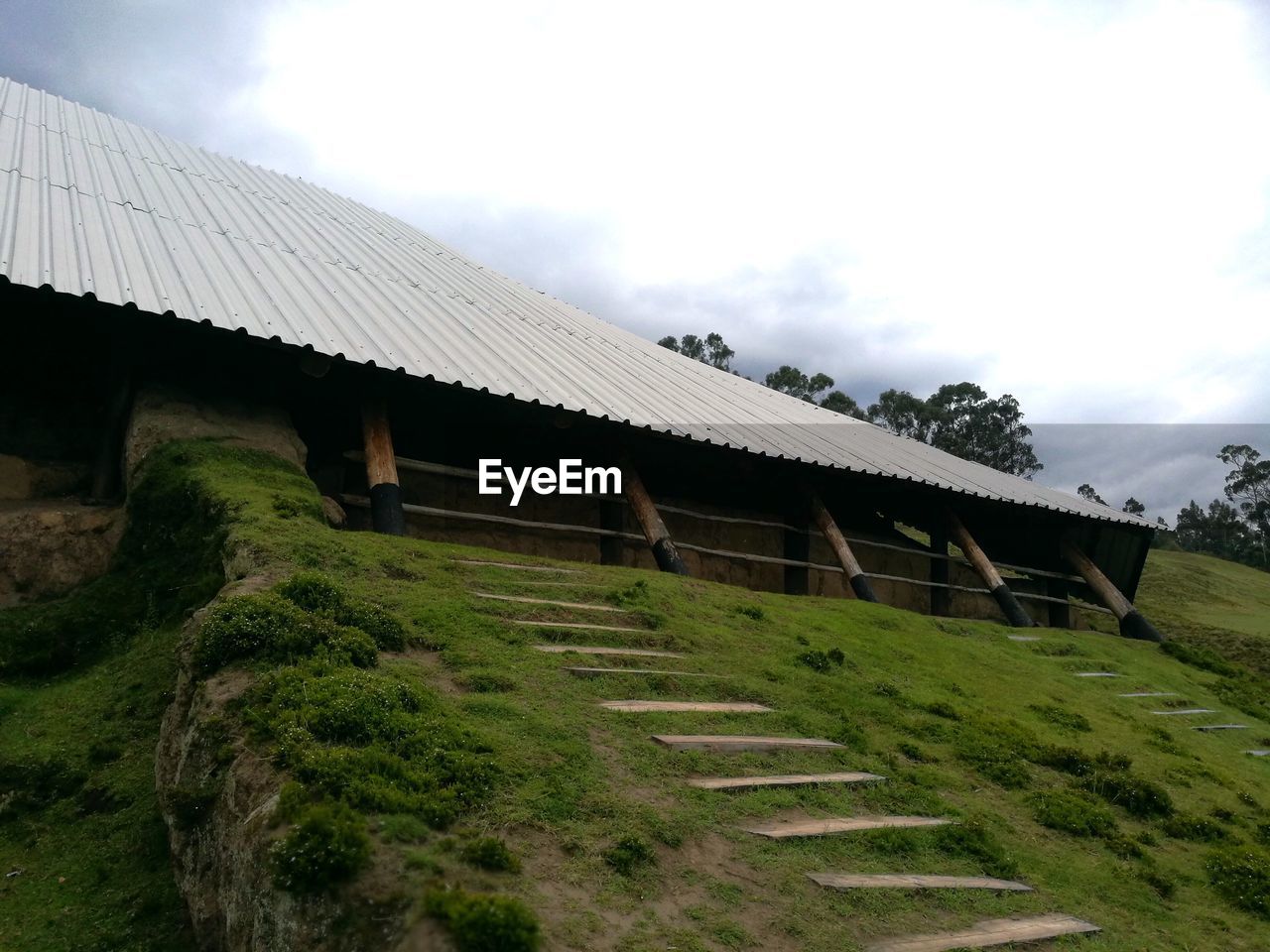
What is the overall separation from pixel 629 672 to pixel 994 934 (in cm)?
275

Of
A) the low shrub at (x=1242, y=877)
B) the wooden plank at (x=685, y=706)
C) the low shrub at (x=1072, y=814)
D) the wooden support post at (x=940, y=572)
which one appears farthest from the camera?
the wooden support post at (x=940, y=572)

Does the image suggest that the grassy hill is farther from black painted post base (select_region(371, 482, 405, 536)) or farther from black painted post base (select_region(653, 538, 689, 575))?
black painted post base (select_region(653, 538, 689, 575))

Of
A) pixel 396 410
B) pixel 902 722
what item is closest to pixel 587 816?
pixel 902 722

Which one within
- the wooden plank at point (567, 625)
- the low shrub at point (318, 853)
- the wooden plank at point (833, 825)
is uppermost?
the wooden plank at point (567, 625)

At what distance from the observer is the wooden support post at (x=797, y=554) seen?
42.5ft

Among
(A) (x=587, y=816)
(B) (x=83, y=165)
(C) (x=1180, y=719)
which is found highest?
(B) (x=83, y=165)

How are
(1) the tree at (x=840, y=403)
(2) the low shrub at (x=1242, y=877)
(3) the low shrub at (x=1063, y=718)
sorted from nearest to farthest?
(2) the low shrub at (x=1242, y=877)
(3) the low shrub at (x=1063, y=718)
(1) the tree at (x=840, y=403)

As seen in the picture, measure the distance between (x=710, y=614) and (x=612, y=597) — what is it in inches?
42.3

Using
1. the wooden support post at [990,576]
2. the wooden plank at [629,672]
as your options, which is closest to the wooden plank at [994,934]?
the wooden plank at [629,672]

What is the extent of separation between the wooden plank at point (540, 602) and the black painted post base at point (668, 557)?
2678mm

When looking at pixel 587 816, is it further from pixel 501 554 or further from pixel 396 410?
pixel 396 410

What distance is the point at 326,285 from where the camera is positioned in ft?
36.7

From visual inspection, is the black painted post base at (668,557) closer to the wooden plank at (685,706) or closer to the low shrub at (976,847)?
the wooden plank at (685,706)

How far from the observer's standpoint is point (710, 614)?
828 cm
